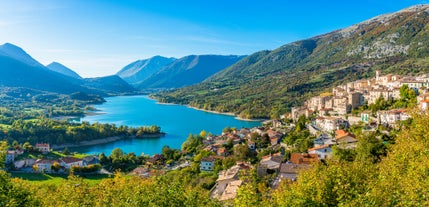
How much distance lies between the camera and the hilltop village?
24.8 metres

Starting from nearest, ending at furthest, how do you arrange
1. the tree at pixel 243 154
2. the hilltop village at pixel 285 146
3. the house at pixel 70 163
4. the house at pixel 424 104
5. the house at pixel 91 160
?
the hilltop village at pixel 285 146 < the house at pixel 424 104 < the tree at pixel 243 154 < the house at pixel 70 163 < the house at pixel 91 160

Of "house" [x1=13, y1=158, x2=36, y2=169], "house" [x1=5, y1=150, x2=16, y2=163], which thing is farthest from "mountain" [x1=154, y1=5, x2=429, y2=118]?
"house" [x1=5, y1=150, x2=16, y2=163]

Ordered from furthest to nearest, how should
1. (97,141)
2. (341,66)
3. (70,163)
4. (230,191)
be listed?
1. (341,66)
2. (97,141)
3. (70,163)
4. (230,191)

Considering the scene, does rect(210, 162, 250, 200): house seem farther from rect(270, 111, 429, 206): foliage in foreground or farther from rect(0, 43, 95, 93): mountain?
rect(0, 43, 95, 93): mountain

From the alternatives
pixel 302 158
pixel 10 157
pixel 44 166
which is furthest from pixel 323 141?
pixel 10 157

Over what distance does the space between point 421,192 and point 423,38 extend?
11266 cm

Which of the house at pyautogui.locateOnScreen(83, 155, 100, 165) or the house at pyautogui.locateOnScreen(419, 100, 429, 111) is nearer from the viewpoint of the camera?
the house at pyautogui.locateOnScreen(419, 100, 429, 111)

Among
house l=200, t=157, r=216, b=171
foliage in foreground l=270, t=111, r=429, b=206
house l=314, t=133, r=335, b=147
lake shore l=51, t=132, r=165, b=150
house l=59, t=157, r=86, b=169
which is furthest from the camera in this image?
lake shore l=51, t=132, r=165, b=150

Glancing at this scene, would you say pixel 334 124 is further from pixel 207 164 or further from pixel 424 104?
pixel 207 164

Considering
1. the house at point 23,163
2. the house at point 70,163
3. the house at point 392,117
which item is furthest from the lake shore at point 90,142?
the house at point 392,117

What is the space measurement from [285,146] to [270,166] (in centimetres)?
750

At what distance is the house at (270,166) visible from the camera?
23.5 meters

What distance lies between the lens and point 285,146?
31.8m

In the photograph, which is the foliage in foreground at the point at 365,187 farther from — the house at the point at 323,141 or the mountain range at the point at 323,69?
the mountain range at the point at 323,69
